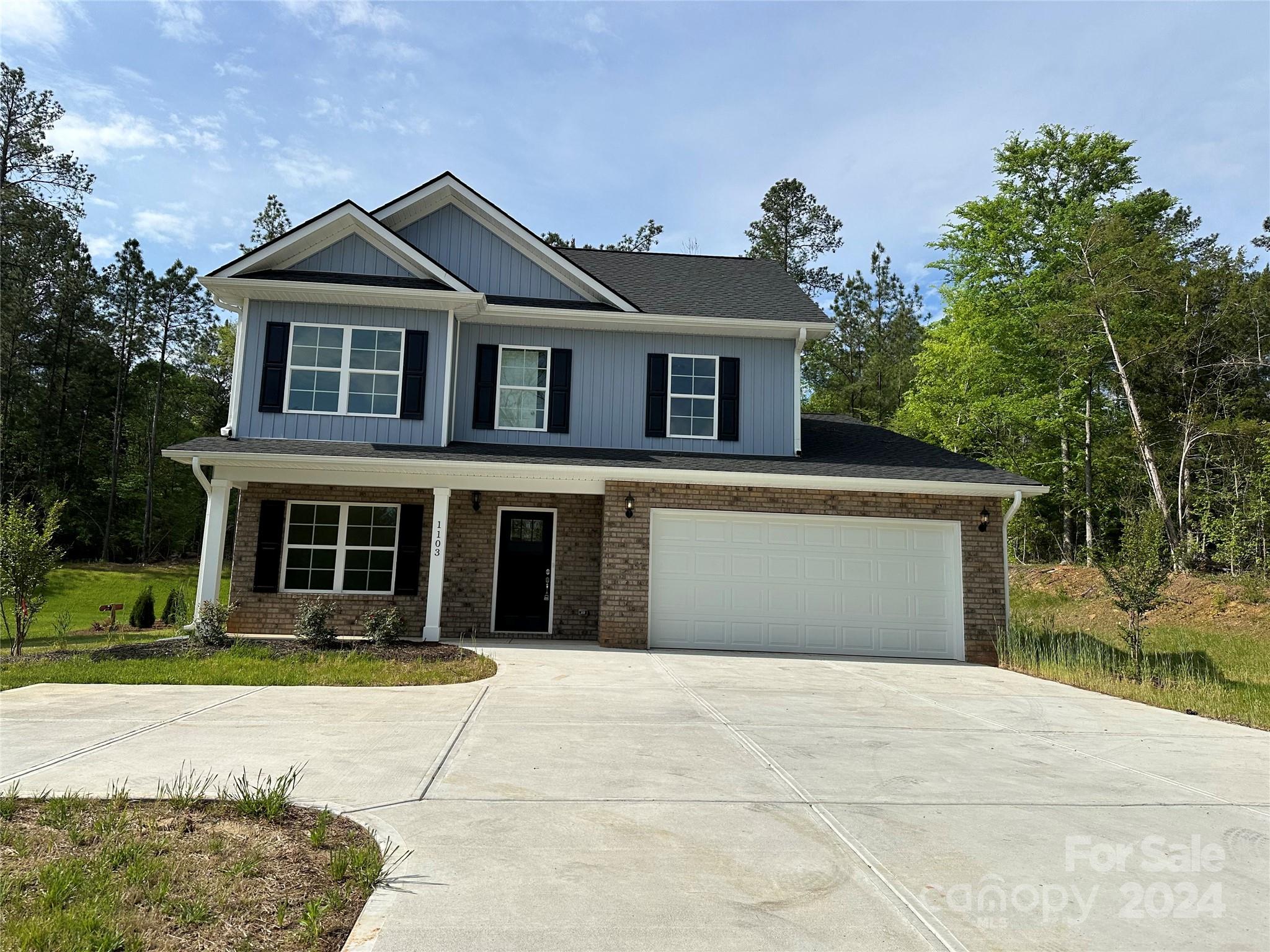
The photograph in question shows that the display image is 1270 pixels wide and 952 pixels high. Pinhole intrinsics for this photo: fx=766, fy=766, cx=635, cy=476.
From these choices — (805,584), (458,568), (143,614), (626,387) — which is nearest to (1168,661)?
(805,584)

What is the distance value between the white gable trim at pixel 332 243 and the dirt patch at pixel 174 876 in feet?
32.8

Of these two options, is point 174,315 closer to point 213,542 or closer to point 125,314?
point 125,314

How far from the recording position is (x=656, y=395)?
1366 centimetres

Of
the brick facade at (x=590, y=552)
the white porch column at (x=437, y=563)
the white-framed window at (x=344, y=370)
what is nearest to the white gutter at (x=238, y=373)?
the white-framed window at (x=344, y=370)

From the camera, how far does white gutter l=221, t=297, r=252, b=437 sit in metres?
12.4

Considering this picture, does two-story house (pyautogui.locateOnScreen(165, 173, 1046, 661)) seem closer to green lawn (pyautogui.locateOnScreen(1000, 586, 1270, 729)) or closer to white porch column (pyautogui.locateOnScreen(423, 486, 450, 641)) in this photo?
white porch column (pyautogui.locateOnScreen(423, 486, 450, 641))

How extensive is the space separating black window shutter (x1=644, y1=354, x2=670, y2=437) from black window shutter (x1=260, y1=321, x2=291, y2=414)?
6.07m

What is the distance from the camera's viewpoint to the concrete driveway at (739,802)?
3080 mm

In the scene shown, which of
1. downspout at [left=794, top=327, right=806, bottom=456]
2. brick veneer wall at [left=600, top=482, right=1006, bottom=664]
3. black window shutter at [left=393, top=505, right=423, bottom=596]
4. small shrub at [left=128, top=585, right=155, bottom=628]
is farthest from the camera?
small shrub at [left=128, top=585, right=155, bottom=628]

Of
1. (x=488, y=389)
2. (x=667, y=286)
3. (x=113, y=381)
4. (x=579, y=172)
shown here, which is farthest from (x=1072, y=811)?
(x=113, y=381)

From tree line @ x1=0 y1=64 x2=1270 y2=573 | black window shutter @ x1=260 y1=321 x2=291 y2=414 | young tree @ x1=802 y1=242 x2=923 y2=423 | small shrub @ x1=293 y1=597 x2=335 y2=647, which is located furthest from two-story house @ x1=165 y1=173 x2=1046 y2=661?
young tree @ x1=802 y1=242 x2=923 y2=423

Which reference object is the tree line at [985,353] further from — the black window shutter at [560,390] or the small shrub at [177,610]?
the black window shutter at [560,390]

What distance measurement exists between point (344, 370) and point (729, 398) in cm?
660

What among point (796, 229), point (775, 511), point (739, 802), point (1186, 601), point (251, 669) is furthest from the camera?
point (796, 229)
